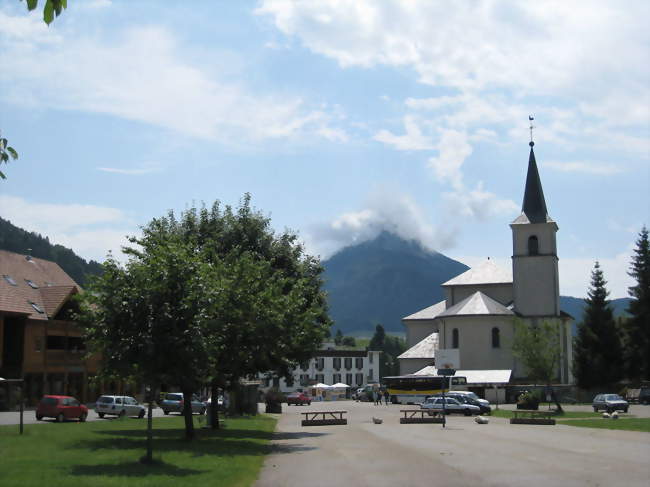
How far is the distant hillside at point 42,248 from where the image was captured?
162 meters

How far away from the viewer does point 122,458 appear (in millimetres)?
20609

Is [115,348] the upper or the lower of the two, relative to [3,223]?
lower

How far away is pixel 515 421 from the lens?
42.4 meters

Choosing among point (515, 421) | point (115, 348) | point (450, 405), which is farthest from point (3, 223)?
point (115, 348)

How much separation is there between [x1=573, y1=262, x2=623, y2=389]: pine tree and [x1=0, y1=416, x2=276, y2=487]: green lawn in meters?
55.9

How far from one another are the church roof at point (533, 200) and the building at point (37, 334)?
49.3 m

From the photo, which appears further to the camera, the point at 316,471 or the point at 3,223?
the point at 3,223

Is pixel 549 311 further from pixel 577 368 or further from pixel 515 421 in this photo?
pixel 515 421

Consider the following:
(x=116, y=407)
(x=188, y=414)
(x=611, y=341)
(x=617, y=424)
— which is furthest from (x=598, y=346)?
(x=188, y=414)

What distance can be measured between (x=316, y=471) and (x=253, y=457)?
13.1ft

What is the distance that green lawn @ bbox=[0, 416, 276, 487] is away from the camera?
16.1 m

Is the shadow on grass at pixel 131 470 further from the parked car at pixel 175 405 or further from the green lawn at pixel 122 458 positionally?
the parked car at pixel 175 405

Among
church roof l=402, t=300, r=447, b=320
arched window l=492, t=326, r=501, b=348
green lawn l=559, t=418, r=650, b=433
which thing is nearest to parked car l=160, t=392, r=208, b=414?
green lawn l=559, t=418, r=650, b=433

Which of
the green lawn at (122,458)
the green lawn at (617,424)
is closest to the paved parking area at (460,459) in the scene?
the green lawn at (122,458)
